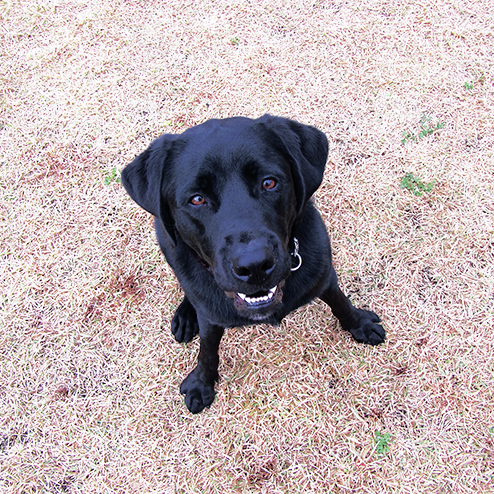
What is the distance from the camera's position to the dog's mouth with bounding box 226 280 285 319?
6.97ft

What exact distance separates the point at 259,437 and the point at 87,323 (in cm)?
161

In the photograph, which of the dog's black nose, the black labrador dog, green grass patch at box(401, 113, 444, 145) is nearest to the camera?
the dog's black nose

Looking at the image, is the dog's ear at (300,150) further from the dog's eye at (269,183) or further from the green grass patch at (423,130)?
the green grass patch at (423,130)

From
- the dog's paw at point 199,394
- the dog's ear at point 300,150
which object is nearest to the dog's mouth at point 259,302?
the dog's ear at point 300,150

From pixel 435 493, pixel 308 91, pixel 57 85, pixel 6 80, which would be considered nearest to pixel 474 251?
pixel 435 493

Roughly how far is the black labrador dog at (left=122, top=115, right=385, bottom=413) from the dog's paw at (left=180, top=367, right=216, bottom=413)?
52 centimetres

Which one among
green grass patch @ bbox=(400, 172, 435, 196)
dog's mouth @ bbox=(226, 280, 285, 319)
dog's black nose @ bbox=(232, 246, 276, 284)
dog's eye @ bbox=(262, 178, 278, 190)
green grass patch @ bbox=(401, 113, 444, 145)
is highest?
dog's eye @ bbox=(262, 178, 278, 190)

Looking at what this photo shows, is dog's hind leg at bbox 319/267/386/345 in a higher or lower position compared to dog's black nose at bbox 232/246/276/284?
lower

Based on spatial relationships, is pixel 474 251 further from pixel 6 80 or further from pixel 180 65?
pixel 6 80

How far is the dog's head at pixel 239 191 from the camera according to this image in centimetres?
192

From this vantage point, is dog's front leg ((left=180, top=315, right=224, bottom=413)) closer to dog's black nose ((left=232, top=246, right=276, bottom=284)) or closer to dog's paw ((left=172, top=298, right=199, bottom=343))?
dog's paw ((left=172, top=298, right=199, bottom=343))

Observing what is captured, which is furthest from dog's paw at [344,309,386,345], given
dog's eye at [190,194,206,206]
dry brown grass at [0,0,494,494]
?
dog's eye at [190,194,206,206]

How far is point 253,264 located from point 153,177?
0.78 m

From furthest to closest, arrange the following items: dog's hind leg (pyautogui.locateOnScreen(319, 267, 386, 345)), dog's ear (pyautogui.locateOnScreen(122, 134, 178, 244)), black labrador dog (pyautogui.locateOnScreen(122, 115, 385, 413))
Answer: dog's hind leg (pyautogui.locateOnScreen(319, 267, 386, 345))
dog's ear (pyautogui.locateOnScreen(122, 134, 178, 244))
black labrador dog (pyautogui.locateOnScreen(122, 115, 385, 413))
